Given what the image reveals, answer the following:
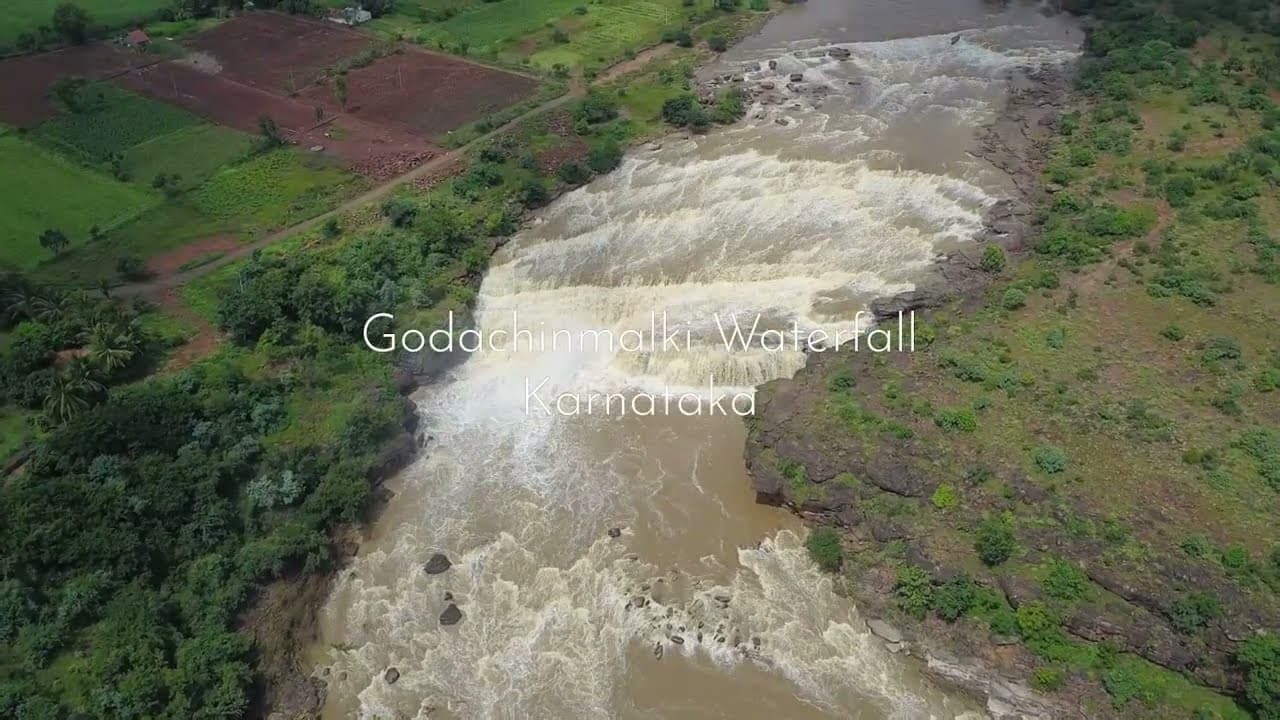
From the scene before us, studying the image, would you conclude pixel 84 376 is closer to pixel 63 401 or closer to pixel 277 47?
pixel 63 401

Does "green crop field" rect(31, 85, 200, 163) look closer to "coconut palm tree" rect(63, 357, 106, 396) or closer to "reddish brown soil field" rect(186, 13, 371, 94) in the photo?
"reddish brown soil field" rect(186, 13, 371, 94)

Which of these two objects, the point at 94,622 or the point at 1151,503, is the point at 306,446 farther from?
the point at 1151,503

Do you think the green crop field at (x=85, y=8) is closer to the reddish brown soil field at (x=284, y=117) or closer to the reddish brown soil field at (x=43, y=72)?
the reddish brown soil field at (x=43, y=72)

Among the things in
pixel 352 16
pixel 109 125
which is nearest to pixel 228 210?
pixel 109 125

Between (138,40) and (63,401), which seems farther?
(138,40)

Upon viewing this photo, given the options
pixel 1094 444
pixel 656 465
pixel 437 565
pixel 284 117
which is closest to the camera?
pixel 437 565

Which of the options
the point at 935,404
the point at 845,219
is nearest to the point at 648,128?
the point at 845,219
